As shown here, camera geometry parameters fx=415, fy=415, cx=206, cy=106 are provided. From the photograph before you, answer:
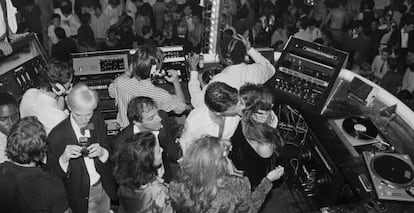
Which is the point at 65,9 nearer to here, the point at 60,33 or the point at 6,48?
the point at 60,33

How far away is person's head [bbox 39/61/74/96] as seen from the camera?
10.3 ft

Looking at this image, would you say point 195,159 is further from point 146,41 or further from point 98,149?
point 146,41

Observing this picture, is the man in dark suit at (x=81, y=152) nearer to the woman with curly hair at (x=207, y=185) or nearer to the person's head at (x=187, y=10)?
the woman with curly hair at (x=207, y=185)

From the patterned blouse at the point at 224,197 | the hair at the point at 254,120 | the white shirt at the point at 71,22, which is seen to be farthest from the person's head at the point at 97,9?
the patterned blouse at the point at 224,197

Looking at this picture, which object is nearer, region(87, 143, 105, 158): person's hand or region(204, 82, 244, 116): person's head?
region(87, 143, 105, 158): person's hand

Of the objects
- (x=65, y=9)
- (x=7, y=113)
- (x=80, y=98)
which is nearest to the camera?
→ (x=80, y=98)

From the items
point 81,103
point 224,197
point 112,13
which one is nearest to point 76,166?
point 81,103

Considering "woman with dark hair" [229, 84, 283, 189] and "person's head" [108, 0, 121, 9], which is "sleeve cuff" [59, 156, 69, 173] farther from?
"person's head" [108, 0, 121, 9]

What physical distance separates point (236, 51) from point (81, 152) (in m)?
1.75

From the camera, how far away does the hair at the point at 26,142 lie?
8.05 feet

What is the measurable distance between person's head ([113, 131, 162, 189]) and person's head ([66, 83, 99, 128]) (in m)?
0.53

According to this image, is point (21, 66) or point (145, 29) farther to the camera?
point (145, 29)

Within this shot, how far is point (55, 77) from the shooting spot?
3141 mm

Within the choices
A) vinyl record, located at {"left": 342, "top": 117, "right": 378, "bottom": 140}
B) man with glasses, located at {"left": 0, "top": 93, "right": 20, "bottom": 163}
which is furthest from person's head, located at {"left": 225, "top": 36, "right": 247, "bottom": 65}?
man with glasses, located at {"left": 0, "top": 93, "right": 20, "bottom": 163}
